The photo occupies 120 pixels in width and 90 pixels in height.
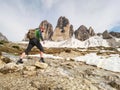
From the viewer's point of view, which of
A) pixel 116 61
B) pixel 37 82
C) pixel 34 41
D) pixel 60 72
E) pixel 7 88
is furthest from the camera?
pixel 116 61

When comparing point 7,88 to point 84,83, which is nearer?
point 7,88

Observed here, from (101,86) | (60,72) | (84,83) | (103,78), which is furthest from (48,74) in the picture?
(103,78)

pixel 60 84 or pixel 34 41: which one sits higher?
pixel 34 41

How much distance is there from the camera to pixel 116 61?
2911 centimetres

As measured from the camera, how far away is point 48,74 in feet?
53.9

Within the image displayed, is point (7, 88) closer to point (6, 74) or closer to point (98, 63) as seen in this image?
point (6, 74)

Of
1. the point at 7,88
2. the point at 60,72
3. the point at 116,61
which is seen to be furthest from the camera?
the point at 116,61

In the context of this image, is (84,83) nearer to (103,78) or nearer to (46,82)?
(46,82)

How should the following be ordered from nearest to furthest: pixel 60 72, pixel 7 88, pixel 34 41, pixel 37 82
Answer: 1. pixel 7 88
2. pixel 37 82
3. pixel 60 72
4. pixel 34 41

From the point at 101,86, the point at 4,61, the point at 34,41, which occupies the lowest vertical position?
the point at 101,86

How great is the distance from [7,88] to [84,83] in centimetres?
505

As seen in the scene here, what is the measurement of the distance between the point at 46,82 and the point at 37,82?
58 centimetres

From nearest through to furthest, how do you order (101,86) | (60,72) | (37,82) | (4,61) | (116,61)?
(37,82) → (101,86) → (60,72) → (4,61) → (116,61)

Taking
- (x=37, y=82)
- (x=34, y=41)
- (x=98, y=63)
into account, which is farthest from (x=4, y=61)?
(x=98, y=63)
